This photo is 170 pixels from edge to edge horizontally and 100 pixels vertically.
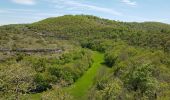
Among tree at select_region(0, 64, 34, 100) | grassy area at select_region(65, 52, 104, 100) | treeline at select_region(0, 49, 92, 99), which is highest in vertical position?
tree at select_region(0, 64, 34, 100)

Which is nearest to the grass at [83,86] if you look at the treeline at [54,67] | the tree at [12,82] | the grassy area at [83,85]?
the grassy area at [83,85]

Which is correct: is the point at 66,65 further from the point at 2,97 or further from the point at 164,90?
the point at 2,97

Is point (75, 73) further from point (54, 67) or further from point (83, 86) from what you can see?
point (54, 67)

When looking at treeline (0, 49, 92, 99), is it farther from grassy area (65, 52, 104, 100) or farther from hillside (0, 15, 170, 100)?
grassy area (65, 52, 104, 100)

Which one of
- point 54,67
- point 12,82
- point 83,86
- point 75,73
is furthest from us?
point 75,73

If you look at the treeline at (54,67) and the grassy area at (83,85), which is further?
the grassy area at (83,85)

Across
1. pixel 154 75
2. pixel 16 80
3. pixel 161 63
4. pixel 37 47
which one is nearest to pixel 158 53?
pixel 161 63

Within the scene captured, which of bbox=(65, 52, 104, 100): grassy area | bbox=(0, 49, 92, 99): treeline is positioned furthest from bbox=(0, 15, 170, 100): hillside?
bbox=(65, 52, 104, 100): grassy area

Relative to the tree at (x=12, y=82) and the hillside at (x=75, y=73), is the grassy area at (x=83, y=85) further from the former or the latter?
the tree at (x=12, y=82)

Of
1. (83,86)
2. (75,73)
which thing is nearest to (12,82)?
(83,86)

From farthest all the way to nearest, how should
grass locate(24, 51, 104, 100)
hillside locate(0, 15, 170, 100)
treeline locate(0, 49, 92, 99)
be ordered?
1. grass locate(24, 51, 104, 100)
2. treeline locate(0, 49, 92, 99)
3. hillside locate(0, 15, 170, 100)

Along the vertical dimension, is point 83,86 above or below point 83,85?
below
